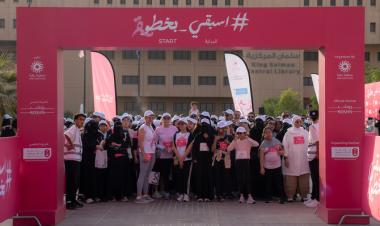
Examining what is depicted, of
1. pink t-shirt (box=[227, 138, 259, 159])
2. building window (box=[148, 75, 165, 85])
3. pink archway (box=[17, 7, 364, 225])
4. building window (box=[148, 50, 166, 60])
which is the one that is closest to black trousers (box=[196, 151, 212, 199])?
pink t-shirt (box=[227, 138, 259, 159])

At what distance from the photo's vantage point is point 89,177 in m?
13.4

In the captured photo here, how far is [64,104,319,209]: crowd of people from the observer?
13.1m

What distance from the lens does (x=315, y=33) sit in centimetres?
1040

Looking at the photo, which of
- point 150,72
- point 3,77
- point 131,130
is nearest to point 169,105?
point 150,72

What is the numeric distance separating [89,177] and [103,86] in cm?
600

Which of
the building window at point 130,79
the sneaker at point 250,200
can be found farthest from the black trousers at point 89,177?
the building window at point 130,79

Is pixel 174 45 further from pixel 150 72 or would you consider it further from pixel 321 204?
pixel 150 72

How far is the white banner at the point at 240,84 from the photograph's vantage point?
20.9 m

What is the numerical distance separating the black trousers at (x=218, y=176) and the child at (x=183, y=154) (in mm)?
643

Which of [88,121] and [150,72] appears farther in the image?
[150,72]

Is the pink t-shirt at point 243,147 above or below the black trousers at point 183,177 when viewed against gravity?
above

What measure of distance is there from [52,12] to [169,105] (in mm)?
66599

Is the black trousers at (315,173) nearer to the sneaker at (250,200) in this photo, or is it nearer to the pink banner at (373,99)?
the sneaker at (250,200)

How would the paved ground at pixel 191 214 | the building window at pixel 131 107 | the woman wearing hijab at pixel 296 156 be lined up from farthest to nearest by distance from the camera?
the building window at pixel 131 107
the woman wearing hijab at pixel 296 156
the paved ground at pixel 191 214
